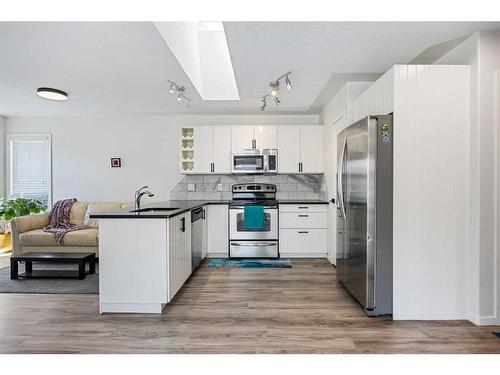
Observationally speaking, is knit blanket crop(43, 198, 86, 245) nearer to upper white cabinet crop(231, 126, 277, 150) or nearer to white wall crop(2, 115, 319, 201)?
white wall crop(2, 115, 319, 201)

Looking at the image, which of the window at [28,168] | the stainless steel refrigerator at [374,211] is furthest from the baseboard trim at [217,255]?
the window at [28,168]

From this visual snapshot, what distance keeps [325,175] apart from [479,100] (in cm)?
266

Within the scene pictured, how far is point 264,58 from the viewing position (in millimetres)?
Answer: 2963

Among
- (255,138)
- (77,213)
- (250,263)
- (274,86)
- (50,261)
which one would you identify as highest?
(274,86)

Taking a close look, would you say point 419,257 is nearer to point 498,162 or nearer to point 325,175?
point 498,162

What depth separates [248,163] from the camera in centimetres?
511

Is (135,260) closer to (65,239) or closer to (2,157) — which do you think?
(65,239)

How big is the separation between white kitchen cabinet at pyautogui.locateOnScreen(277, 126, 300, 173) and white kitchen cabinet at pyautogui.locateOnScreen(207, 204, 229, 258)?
119cm

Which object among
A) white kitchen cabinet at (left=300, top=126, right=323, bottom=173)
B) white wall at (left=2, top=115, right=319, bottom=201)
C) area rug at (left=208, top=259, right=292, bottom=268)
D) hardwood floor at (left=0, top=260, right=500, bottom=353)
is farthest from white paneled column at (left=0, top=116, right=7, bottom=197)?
white kitchen cabinet at (left=300, top=126, right=323, bottom=173)

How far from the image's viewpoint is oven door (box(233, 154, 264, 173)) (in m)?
5.10

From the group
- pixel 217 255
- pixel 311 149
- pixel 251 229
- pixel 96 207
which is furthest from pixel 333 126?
pixel 96 207

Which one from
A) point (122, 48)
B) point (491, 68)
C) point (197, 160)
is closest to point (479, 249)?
Answer: point (491, 68)

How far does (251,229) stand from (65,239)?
2.62m

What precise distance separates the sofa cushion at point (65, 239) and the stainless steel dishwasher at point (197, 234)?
1.41 m
